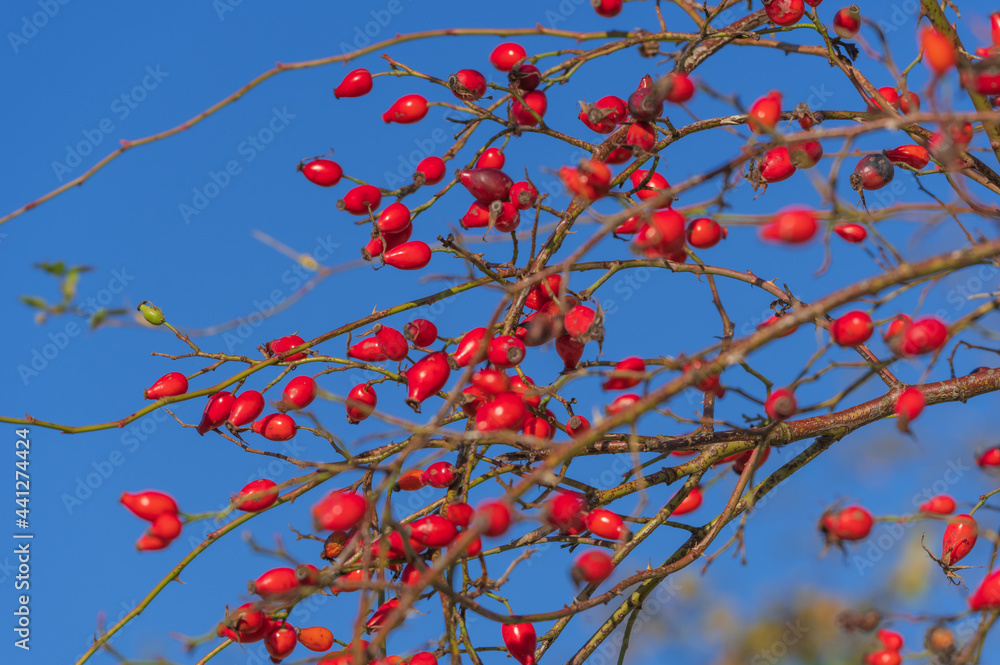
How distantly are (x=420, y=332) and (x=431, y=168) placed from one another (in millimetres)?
343

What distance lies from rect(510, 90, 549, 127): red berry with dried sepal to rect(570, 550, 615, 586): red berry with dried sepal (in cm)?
92

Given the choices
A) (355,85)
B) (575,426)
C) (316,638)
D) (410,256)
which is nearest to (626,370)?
(575,426)

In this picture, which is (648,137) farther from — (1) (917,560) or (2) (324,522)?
(1) (917,560)

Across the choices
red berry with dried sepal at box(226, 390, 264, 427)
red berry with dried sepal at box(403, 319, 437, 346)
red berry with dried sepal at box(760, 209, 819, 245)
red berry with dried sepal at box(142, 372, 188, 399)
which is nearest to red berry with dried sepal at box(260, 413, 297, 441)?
red berry with dried sepal at box(226, 390, 264, 427)

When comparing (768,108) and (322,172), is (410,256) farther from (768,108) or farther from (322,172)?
(768,108)

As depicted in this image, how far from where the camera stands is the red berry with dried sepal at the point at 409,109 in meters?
1.92

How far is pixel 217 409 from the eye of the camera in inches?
68.7

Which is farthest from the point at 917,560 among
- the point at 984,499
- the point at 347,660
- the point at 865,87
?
the point at 347,660

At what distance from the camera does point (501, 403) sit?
1344 millimetres

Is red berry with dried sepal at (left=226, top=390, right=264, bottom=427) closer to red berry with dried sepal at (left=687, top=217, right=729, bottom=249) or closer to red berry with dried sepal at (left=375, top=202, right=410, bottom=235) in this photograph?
red berry with dried sepal at (left=375, top=202, right=410, bottom=235)

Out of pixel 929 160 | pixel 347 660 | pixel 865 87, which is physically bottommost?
pixel 347 660

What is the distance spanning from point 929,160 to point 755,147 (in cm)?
99

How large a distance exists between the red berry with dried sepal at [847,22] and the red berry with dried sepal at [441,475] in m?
1.16

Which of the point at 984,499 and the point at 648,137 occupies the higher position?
the point at 648,137
